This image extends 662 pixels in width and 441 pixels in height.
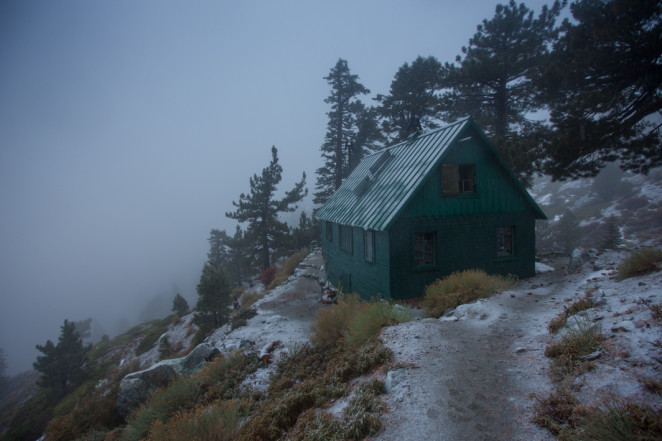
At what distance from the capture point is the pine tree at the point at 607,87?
10734 millimetres

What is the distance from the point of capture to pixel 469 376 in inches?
201

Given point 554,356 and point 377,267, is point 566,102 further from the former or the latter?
point 554,356

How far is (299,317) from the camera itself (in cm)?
1350

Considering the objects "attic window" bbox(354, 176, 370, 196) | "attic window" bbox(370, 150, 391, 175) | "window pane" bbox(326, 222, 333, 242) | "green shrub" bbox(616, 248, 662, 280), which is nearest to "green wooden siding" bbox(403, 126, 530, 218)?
"attic window" bbox(354, 176, 370, 196)

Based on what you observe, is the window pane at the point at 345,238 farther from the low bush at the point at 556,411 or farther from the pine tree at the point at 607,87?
the low bush at the point at 556,411

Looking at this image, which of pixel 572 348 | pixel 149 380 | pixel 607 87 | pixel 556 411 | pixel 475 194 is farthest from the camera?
pixel 475 194

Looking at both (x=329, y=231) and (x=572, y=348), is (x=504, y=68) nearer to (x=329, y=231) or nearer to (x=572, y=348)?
(x=329, y=231)

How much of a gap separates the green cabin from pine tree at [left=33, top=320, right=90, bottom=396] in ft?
112

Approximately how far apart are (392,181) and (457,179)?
2703 mm

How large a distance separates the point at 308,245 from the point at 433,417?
2870 centimetres

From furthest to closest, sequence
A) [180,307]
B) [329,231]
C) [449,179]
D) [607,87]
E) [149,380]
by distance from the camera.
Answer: [180,307]
[329,231]
[449,179]
[607,87]
[149,380]

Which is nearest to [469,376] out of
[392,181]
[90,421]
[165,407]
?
[165,407]

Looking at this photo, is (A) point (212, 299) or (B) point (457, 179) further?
(A) point (212, 299)

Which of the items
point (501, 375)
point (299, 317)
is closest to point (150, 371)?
point (299, 317)
